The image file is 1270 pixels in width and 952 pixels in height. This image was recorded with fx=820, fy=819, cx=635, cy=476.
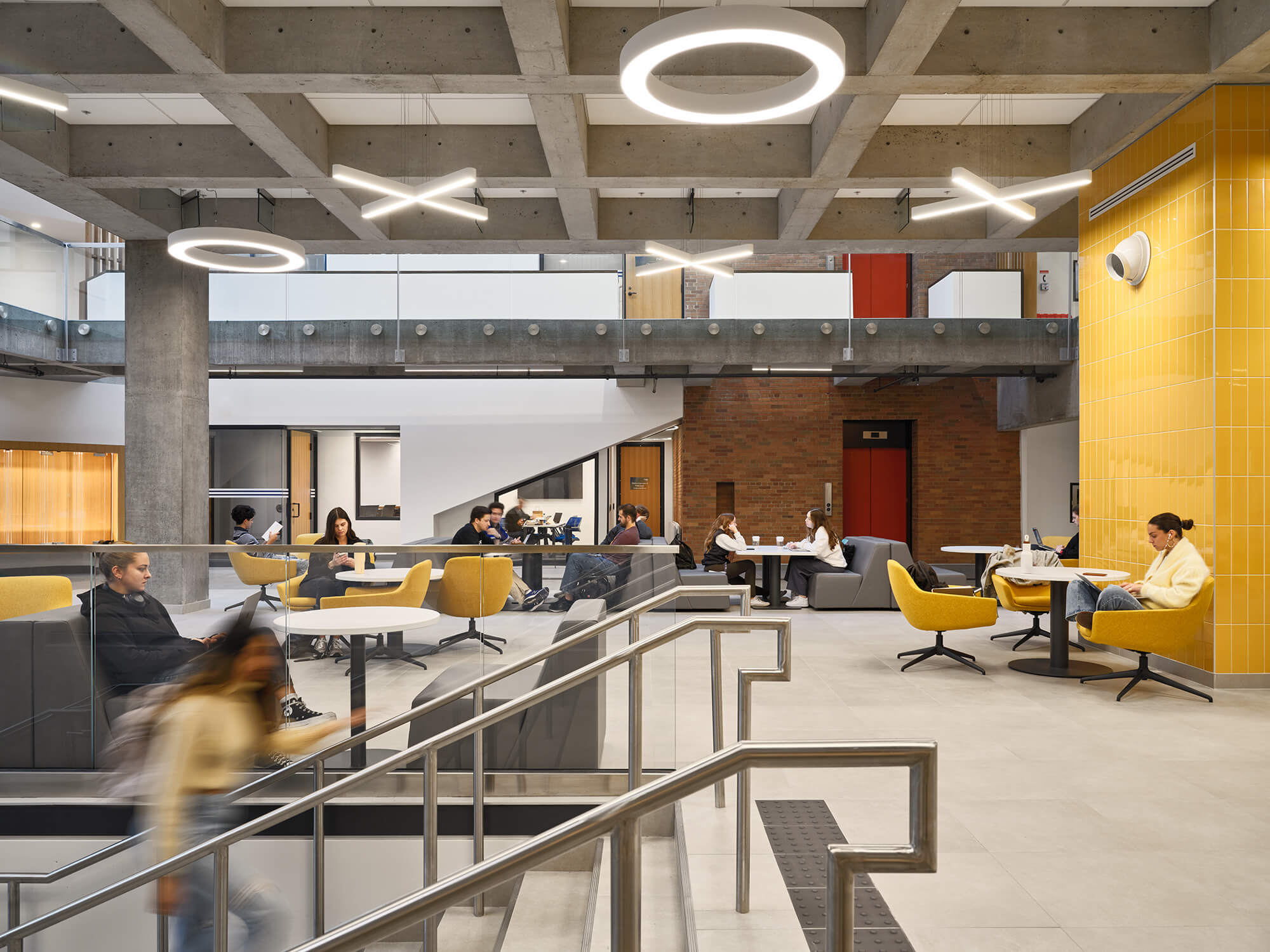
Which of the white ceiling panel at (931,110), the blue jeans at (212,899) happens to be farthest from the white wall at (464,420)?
the blue jeans at (212,899)

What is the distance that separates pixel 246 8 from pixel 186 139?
2323mm

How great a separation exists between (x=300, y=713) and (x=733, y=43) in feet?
13.1

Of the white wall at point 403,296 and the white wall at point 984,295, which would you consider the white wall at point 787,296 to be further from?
the white wall at point 403,296

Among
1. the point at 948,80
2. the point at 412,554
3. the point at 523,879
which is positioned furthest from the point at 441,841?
the point at 948,80

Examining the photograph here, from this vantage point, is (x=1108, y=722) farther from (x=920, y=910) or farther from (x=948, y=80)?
(x=948, y=80)

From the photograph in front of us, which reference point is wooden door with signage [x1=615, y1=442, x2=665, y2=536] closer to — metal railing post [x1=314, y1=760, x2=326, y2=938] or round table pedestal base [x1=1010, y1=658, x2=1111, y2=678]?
round table pedestal base [x1=1010, y1=658, x2=1111, y2=678]

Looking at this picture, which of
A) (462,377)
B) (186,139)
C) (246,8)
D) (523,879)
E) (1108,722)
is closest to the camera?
(523,879)

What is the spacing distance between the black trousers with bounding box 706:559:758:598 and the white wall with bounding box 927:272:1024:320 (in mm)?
4353

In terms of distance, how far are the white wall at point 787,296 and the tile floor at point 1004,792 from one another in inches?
232

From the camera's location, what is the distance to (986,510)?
14438mm

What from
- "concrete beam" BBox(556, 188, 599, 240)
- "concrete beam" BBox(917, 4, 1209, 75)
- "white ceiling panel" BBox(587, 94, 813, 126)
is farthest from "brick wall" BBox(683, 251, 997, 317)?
"concrete beam" BBox(917, 4, 1209, 75)

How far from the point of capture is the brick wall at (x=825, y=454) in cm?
1430

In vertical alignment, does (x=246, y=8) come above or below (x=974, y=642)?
above

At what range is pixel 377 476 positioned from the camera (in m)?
17.5
